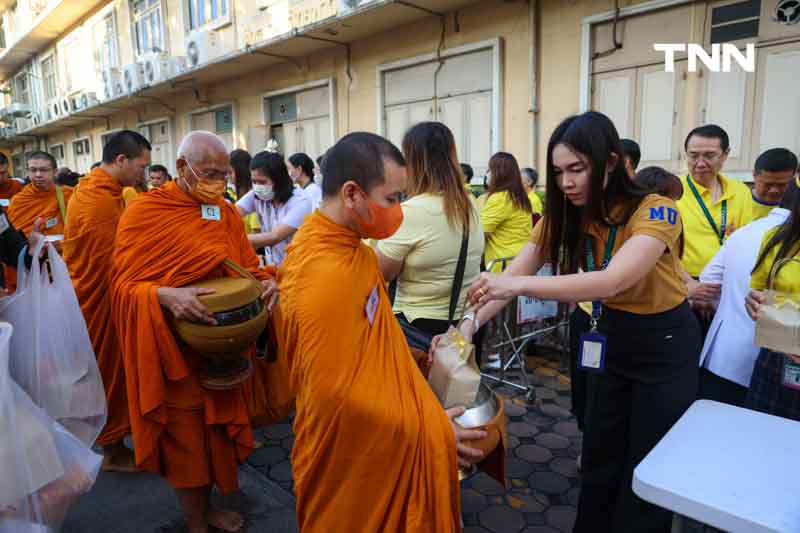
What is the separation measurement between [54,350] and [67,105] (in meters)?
19.5

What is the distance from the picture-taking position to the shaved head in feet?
7.28

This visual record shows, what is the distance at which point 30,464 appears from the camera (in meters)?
1.46

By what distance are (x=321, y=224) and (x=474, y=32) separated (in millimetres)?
7185

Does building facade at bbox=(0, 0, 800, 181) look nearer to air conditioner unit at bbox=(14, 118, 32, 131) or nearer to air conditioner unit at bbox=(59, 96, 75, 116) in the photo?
air conditioner unit at bbox=(59, 96, 75, 116)

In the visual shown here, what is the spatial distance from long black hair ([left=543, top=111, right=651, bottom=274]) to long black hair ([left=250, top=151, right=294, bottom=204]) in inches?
88.9

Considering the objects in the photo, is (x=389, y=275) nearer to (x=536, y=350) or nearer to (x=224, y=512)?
(x=224, y=512)

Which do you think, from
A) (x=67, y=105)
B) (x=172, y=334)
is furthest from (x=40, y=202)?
(x=67, y=105)

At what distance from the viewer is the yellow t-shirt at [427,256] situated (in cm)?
224

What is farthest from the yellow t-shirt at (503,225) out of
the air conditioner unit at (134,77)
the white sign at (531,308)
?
the air conditioner unit at (134,77)

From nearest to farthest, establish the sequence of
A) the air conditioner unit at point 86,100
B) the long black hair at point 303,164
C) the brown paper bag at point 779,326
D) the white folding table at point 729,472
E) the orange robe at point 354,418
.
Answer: the white folding table at point 729,472 → the orange robe at point 354,418 → the brown paper bag at point 779,326 → the long black hair at point 303,164 → the air conditioner unit at point 86,100

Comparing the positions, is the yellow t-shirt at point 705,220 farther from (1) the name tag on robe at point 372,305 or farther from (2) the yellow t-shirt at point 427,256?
(1) the name tag on robe at point 372,305

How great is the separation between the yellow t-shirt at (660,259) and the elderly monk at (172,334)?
1.42 meters

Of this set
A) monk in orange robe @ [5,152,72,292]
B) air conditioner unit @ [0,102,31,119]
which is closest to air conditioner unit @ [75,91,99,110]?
air conditioner unit @ [0,102,31,119]

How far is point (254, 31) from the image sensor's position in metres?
10.1
